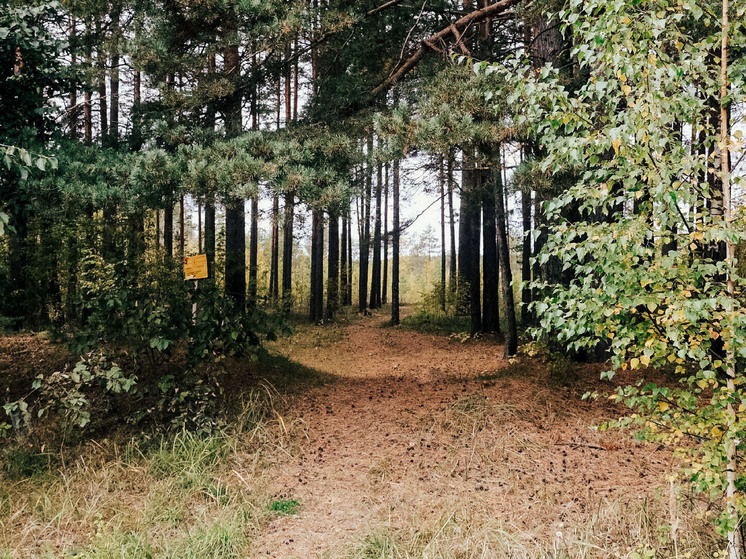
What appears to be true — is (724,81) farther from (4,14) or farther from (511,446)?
(4,14)

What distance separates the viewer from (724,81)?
235 cm

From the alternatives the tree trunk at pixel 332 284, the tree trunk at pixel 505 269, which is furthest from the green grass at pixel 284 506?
the tree trunk at pixel 332 284

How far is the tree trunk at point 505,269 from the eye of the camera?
6807mm

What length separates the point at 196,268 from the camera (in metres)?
5.16

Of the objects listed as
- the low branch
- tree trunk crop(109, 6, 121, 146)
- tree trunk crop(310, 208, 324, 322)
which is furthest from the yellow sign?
tree trunk crop(310, 208, 324, 322)

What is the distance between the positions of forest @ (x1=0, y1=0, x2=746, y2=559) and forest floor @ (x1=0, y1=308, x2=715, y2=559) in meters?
0.03

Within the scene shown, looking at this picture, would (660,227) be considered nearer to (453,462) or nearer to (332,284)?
(453,462)

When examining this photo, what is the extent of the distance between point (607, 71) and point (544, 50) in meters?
4.90

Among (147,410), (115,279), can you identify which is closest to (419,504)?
(147,410)

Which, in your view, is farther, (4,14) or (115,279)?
(115,279)

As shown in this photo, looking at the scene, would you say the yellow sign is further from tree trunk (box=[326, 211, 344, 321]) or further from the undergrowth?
tree trunk (box=[326, 211, 344, 321])

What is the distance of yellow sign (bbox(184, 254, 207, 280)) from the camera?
5117 millimetres

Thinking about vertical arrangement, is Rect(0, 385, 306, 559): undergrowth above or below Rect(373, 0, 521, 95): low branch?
below

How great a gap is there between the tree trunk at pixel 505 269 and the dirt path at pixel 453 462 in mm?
989
